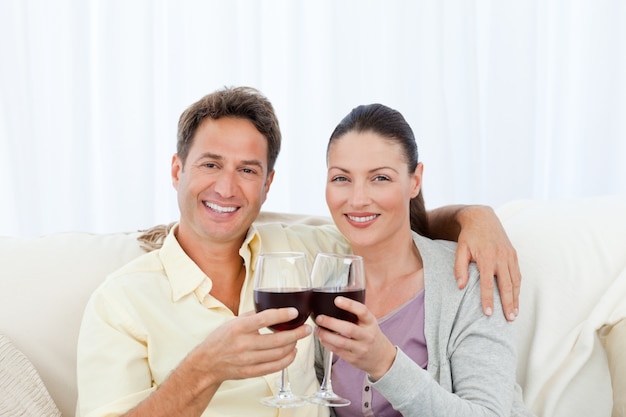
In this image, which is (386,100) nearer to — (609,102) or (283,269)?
(609,102)

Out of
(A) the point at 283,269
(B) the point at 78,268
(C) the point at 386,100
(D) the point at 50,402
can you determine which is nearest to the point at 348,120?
(A) the point at 283,269

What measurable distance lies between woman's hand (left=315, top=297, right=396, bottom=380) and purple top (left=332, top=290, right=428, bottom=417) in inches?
15.1

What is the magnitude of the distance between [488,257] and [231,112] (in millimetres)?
781

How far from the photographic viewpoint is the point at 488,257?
6.56ft

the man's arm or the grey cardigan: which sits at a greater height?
the man's arm

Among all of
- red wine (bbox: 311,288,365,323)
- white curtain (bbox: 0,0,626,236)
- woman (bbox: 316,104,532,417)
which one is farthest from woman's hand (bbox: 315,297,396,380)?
white curtain (bbox: 0,0,626,236)

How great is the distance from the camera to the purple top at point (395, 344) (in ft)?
6.46

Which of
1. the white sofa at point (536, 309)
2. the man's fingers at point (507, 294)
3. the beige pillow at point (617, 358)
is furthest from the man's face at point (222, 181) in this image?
the beige pillow at point (617, 358)

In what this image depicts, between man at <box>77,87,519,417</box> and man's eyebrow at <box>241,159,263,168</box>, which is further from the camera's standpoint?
man's eyebrow at <box>241,159,263,168</box>

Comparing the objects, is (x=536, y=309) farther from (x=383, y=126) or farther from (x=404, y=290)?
(x=383, y=126)

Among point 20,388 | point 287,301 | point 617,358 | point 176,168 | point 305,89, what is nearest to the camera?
point 287,301

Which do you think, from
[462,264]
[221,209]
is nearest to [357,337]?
[462,264]

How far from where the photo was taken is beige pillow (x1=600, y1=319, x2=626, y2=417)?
2.00m

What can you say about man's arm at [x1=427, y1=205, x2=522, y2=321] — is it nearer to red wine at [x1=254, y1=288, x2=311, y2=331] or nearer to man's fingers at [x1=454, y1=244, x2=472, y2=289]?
man's fingers at [x1=454, y1=244, x2=472, y2=289]
